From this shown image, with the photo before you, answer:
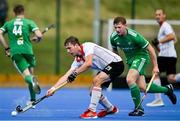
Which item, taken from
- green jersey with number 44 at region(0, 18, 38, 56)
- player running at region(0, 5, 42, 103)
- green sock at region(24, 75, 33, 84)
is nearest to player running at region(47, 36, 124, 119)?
green sock at region(24, 75, 33, 84)

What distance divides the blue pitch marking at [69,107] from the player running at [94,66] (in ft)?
0.85

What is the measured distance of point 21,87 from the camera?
2061 cm

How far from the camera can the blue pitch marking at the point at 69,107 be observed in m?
12.4

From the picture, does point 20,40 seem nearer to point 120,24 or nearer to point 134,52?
point 134,52

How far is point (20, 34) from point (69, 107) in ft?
5.33

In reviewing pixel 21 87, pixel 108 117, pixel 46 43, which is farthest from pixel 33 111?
pixel 46 43

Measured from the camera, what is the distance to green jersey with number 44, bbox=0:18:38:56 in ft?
47.5

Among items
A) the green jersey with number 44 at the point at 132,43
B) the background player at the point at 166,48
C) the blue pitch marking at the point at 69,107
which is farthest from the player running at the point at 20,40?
the background player at the point at 166,48

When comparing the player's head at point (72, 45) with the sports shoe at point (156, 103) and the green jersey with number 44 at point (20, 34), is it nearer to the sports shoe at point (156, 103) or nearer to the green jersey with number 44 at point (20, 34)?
the green jersey with number 44 at point (20, 34)

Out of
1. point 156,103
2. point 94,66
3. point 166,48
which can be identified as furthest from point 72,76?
point 166,48

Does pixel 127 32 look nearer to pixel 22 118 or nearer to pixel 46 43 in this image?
pixel 22 118

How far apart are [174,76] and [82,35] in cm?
1477

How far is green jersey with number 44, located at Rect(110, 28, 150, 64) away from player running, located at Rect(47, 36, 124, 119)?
275mm

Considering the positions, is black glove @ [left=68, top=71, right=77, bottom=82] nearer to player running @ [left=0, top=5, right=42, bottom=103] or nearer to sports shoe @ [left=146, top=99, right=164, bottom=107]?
player running @ [left=0, top=5, right=42, bottom=103]
